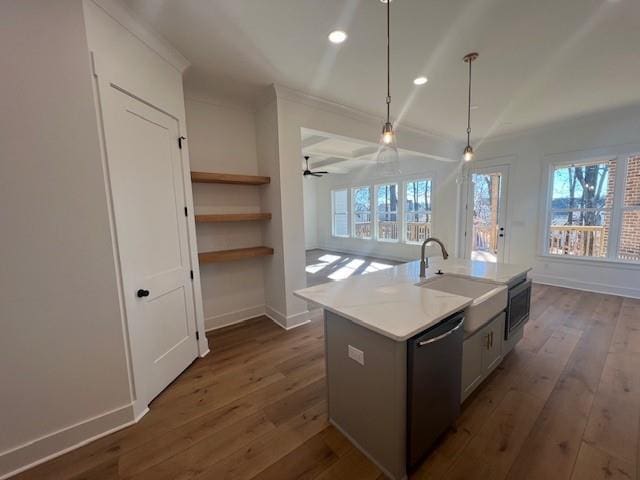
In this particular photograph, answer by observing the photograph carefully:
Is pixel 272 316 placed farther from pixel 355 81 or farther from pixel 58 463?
pixel 355 81

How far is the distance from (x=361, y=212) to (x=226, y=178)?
20.2ft

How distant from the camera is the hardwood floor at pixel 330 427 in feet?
4.81

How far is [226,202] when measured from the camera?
127 inches

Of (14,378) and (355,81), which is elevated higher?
(355,81)

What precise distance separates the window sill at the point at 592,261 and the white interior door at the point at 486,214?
0.70 m

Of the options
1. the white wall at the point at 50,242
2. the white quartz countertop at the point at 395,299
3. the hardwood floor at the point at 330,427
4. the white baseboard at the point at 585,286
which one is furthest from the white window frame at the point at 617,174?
the white wall at the point at 50,242

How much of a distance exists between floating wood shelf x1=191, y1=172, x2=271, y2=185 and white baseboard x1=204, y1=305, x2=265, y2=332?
1.66 m

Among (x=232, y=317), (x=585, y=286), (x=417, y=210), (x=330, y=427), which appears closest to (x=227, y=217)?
(x=232, y=317)

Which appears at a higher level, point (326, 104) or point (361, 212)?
point (326, 104)

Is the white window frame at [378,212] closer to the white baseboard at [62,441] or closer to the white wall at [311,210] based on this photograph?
the white wall at [311,210]

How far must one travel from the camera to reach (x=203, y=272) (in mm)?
3180

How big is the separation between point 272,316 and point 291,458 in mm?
2044

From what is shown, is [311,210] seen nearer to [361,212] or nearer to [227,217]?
[361,212]

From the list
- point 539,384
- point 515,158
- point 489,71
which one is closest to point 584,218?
point 515,158
